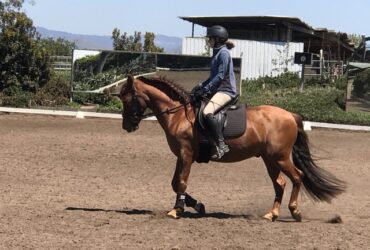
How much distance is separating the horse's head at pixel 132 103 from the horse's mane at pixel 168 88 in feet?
0.75

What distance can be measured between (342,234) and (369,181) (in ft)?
16.1

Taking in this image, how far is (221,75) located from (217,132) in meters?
0.72

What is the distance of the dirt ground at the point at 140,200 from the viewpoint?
6.08 meters

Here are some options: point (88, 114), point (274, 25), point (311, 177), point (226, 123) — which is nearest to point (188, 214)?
point (226, 123)

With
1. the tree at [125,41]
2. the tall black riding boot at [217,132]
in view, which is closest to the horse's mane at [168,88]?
the tall black riding boot at [217,132]

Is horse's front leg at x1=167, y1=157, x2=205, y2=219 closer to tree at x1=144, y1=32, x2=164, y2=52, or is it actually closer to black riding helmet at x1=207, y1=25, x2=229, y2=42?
black riding helmet at x1=207, y1=25, x2=229, y2=42

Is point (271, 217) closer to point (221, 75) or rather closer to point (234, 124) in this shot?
point (234, 124)

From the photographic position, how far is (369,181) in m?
11.1

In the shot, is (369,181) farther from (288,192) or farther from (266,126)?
(266,126)

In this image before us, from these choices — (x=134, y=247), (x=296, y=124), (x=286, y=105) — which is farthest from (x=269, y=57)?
(x=134, y=247)

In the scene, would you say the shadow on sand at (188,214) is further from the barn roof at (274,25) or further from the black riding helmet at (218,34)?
the barn roof at (274,25)

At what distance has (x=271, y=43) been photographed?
3012 cm

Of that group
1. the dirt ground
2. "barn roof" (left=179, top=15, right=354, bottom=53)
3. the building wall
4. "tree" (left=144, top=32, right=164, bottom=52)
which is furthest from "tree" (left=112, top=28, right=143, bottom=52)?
the dirt ground

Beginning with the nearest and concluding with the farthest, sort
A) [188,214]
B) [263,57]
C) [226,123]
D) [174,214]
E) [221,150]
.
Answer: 1. [174,214]
2. [221,150]
3. [226,123]
4. [188,214]
5. [263,57]
